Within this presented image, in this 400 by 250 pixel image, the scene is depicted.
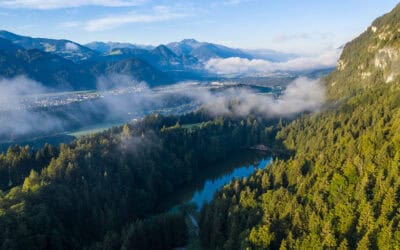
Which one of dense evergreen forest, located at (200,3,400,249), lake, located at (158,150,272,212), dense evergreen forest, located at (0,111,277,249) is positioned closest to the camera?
dense evergreen forest, located at (200,3,400,249)

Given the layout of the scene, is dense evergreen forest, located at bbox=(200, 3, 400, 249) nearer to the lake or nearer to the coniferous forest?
the coniferous forest

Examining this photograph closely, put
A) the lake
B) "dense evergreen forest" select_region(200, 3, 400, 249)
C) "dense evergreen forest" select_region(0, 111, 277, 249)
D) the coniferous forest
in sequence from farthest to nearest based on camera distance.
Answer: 1. the lake
2. "dense evergreen forest" select_region(0, 111, 277, 249)
3. the coniferous forest
4. "dense evergreen forest" select_region(200, 3, 400, 249)

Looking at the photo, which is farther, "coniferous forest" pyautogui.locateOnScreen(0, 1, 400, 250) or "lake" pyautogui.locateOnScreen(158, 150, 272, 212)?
"lake" pyautogui.locateOnScreen(158, 150, 272, 212)

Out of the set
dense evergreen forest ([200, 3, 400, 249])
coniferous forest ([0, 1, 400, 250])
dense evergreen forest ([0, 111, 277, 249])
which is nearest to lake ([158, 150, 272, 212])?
coniferous forest ([0, 1, 400, 250])

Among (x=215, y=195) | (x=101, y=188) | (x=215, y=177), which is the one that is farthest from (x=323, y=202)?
(x=215, y=177)

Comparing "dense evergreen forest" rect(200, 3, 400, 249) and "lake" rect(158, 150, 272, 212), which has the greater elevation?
"dense evergreen forest" rect(200, 3, 400, 249)

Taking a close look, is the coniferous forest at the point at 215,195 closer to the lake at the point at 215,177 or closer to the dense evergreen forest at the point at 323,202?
the dense evergreen forest at the point at 323,202

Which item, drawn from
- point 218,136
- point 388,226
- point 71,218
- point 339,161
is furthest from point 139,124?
point 388,226

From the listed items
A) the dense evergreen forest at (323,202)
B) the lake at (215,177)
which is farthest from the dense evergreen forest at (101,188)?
the dense evergreen forest at (323,202)

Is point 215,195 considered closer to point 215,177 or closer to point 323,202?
point 323,202
